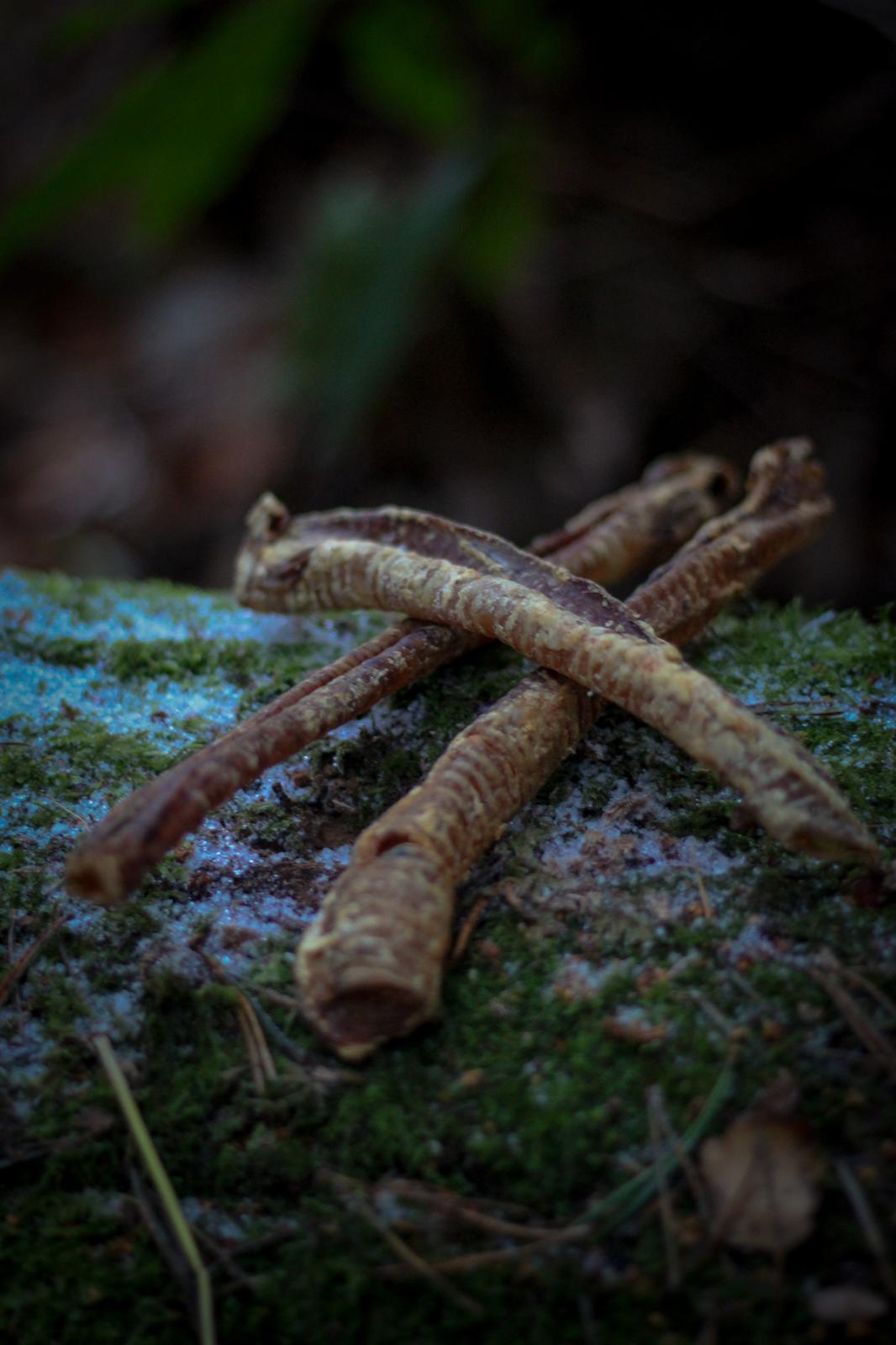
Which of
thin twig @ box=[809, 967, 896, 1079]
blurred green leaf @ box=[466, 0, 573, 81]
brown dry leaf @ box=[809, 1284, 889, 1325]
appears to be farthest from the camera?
blurred green leaf @ box=[466, 0, 573, 81]

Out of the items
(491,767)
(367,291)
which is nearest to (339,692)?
(491,767)

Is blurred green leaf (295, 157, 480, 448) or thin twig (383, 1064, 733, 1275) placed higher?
blurred green leaf (295, 157, 480, 448)

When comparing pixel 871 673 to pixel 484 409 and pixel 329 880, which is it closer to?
pixel 329 880

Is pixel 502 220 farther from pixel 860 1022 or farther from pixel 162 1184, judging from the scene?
pixel 162 1184

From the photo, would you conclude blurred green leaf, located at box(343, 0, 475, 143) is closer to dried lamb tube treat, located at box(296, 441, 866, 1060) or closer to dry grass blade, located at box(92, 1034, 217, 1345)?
dried lamb tube treat, located at box(296, 441, 866, 1060)

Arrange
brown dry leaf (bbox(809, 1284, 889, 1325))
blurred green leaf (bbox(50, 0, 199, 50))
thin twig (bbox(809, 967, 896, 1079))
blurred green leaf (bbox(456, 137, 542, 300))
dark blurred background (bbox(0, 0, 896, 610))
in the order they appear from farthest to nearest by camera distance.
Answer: blurred green leaf (bbox(456, 137, 542, 300)) → dark blurred background (bbox(0, 0, 896, 610)) → blurred green leaf (bbox(50, 0, 199, 50)) → thin twig (bbox(809, 967, 896, 1079)) → brown dry leaf (bbox(809, 1284, 889, 1325))

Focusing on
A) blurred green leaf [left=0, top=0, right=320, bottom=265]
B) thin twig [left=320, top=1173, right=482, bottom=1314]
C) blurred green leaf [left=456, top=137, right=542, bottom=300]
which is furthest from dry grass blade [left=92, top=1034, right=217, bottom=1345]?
blurred green leaf [left=456, top=137, right=542, bottom=300]

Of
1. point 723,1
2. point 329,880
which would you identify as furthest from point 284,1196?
point 723,1
